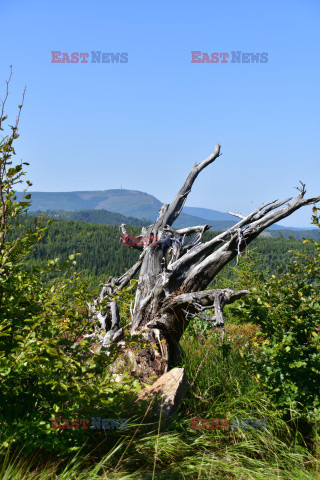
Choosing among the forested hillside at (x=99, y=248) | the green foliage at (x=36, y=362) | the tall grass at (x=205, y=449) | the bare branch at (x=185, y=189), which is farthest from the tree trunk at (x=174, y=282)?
the forested hillside at (x=99, y=248)

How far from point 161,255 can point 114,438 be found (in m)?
3.55

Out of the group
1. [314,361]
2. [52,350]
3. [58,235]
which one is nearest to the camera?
[52,350]

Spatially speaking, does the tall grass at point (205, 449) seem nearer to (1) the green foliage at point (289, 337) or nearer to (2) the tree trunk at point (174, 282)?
(1) the green foliage at point (289, 337)

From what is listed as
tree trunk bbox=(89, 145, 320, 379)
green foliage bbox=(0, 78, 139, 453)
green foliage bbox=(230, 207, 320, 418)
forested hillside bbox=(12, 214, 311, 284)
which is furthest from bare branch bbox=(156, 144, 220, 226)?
forested hillside bbox=(12, 214, 311, 284)

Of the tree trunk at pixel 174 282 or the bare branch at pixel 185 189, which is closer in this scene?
the tree trunk at pixel 174 282

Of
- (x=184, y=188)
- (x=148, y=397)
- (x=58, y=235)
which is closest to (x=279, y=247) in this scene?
(x=58, y=235)

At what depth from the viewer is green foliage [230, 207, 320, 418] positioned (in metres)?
4.43

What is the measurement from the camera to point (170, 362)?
5.87 metres

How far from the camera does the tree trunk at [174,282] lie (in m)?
5.68

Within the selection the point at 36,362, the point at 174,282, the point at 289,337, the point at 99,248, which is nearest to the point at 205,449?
the point at 289,337

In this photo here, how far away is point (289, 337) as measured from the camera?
4.33 metres

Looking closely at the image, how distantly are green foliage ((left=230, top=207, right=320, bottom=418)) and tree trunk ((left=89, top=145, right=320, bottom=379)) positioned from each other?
1.34ft

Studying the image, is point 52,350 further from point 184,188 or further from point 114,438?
point 184,188

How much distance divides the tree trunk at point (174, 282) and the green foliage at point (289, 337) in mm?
409
